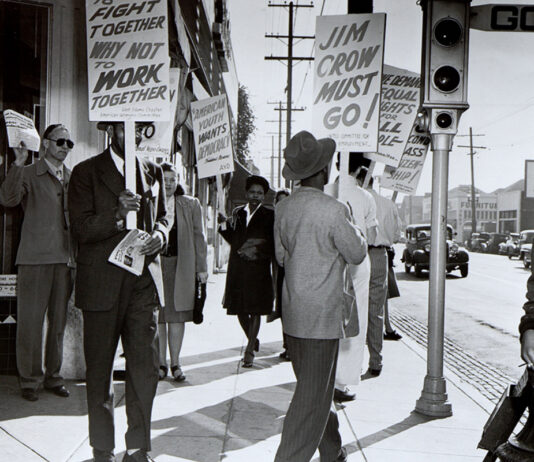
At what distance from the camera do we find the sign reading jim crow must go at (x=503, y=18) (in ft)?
17.9

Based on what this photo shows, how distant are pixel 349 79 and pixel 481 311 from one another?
9.01 meters

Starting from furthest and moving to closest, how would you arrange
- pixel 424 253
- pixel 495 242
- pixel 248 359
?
pixel 495 242 → pixel 424 253 → pixel 248 359

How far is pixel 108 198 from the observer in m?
3.93

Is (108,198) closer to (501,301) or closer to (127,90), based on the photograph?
(127,90)

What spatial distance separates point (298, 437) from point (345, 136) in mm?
2812

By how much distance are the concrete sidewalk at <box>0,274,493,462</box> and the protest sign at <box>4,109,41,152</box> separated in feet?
7.00

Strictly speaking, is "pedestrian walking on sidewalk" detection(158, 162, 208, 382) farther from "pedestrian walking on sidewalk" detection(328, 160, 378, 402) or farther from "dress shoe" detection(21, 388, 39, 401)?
"pedestrian walking on sidewalk" detection(328, 160, 378, 402)

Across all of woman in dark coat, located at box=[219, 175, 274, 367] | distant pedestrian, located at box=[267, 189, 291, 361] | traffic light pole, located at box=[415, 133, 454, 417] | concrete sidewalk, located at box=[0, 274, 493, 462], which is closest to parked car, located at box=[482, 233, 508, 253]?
distant pedestrian, located at box=[267, 189, 291, 361]

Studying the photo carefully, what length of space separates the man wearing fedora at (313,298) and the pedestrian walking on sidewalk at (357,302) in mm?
1598

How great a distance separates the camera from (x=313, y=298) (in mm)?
3666

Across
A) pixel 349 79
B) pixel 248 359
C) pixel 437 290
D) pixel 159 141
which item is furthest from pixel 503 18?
pixel 248 359

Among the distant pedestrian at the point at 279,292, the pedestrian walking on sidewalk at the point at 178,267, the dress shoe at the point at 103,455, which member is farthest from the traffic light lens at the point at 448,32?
the dress shoe at the point at 103,455

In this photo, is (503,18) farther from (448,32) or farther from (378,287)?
(378,287)

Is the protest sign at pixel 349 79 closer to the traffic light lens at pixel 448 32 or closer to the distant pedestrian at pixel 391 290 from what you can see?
the traffic light lens at pixel 448 32
